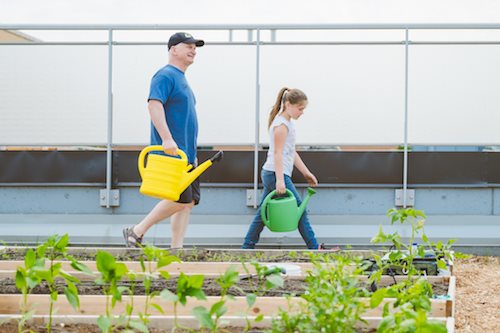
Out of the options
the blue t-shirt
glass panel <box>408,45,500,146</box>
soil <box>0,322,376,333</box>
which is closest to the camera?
soil <box>0,322,376,333</box>

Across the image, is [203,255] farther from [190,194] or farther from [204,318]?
[204,318]

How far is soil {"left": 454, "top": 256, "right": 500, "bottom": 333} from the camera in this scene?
4320 millimetres

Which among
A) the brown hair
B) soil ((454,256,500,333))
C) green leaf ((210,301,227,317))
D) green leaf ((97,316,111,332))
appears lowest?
soil ((454,256,500,333))

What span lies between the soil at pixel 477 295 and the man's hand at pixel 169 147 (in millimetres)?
2079

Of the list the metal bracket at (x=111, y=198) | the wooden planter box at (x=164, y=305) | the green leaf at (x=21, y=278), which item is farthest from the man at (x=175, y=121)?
the green leaf at (x=21, y=278)

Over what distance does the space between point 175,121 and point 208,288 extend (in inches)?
83.7

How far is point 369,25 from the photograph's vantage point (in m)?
8.51

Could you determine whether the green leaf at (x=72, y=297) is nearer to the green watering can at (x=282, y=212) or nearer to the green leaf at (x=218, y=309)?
the green leaf at (x=218, y=309)

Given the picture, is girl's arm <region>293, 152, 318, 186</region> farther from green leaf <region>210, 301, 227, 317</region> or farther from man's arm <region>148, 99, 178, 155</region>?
green leaf <region>210, 301, 227, 317</region>

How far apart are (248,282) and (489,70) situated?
16.8 feet

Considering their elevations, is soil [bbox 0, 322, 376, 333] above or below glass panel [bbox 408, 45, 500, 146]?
below

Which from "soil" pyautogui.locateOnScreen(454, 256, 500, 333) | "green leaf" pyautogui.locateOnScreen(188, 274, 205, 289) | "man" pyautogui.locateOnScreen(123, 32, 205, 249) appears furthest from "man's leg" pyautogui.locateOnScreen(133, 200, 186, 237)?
"green leaf" pyautogui.locateOnScreen(188, 274, 205, 289)

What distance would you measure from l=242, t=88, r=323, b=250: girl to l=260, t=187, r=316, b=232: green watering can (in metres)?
0.08

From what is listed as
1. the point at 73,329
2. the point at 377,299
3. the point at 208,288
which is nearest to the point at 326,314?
the point at 377,299
